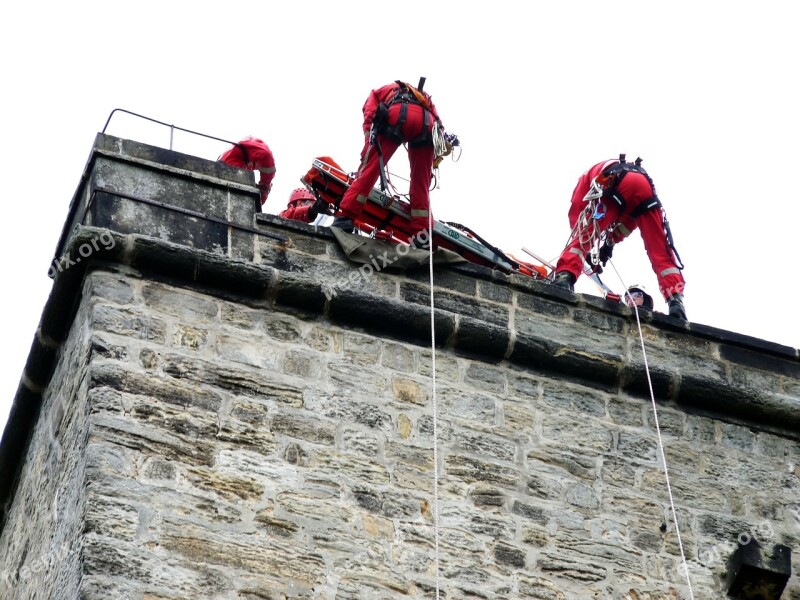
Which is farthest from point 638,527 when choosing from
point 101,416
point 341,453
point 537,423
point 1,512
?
point 1,512

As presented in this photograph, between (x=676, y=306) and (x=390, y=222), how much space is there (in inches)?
66.7

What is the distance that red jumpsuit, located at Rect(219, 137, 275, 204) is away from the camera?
1105 cm

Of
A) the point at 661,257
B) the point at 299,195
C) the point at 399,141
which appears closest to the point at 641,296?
the point at 661,257

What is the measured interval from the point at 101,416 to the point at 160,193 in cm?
144

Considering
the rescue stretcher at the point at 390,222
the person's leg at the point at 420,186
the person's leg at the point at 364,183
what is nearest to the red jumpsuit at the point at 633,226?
the rescue stretcher at the point at 390,222

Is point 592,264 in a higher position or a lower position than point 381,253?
higher

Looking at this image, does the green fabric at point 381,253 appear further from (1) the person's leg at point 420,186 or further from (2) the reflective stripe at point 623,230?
(2) the reflective stripe at point 623,230

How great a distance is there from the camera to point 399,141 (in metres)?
9.68

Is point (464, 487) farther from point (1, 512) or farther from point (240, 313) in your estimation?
point (1, 512)

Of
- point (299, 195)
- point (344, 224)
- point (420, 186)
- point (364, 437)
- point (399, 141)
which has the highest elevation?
point (299, 195)

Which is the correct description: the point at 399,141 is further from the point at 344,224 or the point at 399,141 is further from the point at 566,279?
the point at 566,279

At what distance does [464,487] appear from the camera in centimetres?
810

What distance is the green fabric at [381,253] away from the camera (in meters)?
8.74

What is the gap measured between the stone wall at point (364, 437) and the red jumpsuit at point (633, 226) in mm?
1189
